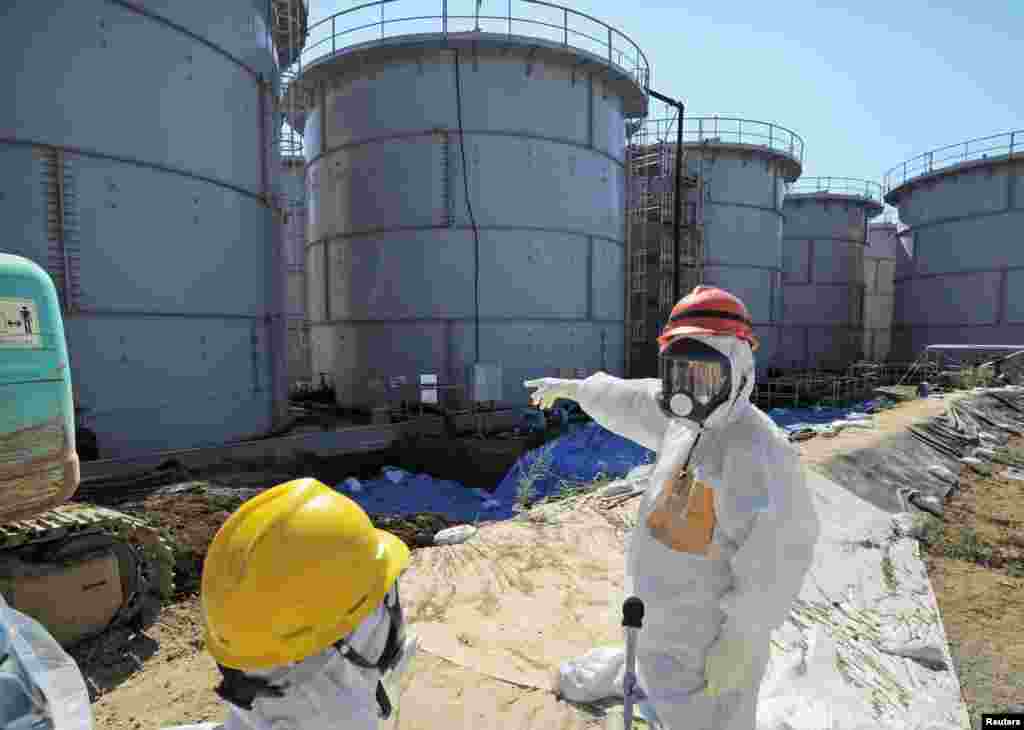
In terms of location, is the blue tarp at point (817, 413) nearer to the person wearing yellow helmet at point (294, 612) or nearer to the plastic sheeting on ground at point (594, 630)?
the plastic sheeting on ground at point (594, 630)

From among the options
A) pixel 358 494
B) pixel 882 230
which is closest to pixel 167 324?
pixel 358 494

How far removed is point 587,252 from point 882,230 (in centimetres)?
2961

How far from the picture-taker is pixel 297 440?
10008 mm

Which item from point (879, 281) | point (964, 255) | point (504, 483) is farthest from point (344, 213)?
point (879, 281)

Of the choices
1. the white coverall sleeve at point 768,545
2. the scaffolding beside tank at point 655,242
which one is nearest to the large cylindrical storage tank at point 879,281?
the scaffolding beside tank at point 655,242

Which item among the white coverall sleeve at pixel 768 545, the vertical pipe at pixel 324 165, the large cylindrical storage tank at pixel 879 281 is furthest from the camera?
the large cylindrical storage tank at pixel 879 281

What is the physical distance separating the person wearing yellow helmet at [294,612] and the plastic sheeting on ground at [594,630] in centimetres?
153

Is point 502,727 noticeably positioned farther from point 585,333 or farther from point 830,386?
point 830,386

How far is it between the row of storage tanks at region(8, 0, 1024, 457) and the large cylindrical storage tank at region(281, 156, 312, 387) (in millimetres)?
93

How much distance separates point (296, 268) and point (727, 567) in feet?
70.8

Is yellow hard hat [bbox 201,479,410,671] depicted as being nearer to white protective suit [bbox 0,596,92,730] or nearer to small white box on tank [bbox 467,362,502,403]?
white protective suit [bbox 0,596,92,730]

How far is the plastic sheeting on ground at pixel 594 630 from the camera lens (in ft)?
9.35

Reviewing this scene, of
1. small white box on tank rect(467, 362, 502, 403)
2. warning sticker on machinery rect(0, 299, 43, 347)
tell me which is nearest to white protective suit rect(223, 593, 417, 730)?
warning sticker on machinery rect(0, 299, 43, 347)

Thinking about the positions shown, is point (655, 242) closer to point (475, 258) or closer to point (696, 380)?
point (475, 258)
